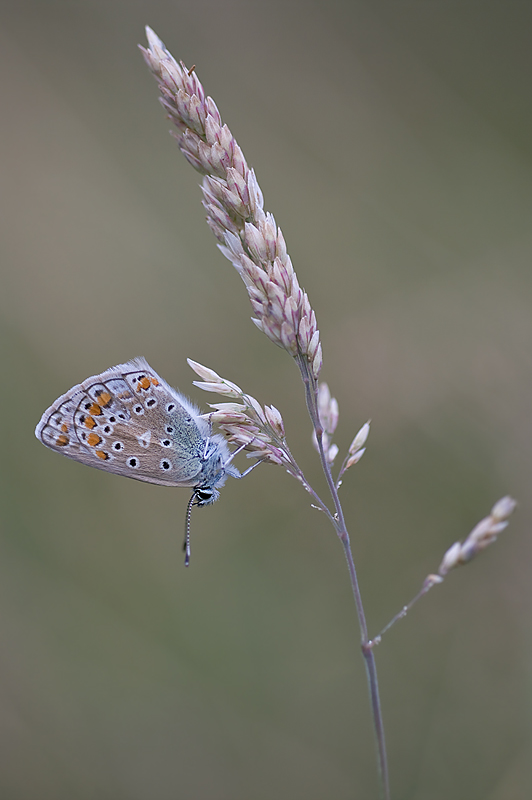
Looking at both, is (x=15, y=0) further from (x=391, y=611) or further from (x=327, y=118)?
(x=391, y=611)

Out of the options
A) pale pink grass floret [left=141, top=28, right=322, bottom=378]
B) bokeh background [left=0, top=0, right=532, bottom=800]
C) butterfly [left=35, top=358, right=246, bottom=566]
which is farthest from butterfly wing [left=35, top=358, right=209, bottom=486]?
bokeh background [left=0, top=0, right=532, bottom=800]

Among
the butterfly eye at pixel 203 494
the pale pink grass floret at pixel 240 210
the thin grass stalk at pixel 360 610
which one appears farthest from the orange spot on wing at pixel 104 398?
the thin grass stalk at pixel 360 610

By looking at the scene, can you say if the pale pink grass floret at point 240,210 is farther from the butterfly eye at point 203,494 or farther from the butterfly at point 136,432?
the butterfly eye at point 203,494

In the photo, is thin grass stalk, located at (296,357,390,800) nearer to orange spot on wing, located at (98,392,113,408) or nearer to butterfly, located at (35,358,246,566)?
butterfly, located at (35,358,246,566)

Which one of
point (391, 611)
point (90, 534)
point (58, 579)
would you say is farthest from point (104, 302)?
point (391, 611)

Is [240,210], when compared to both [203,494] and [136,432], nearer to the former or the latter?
[136,432]
